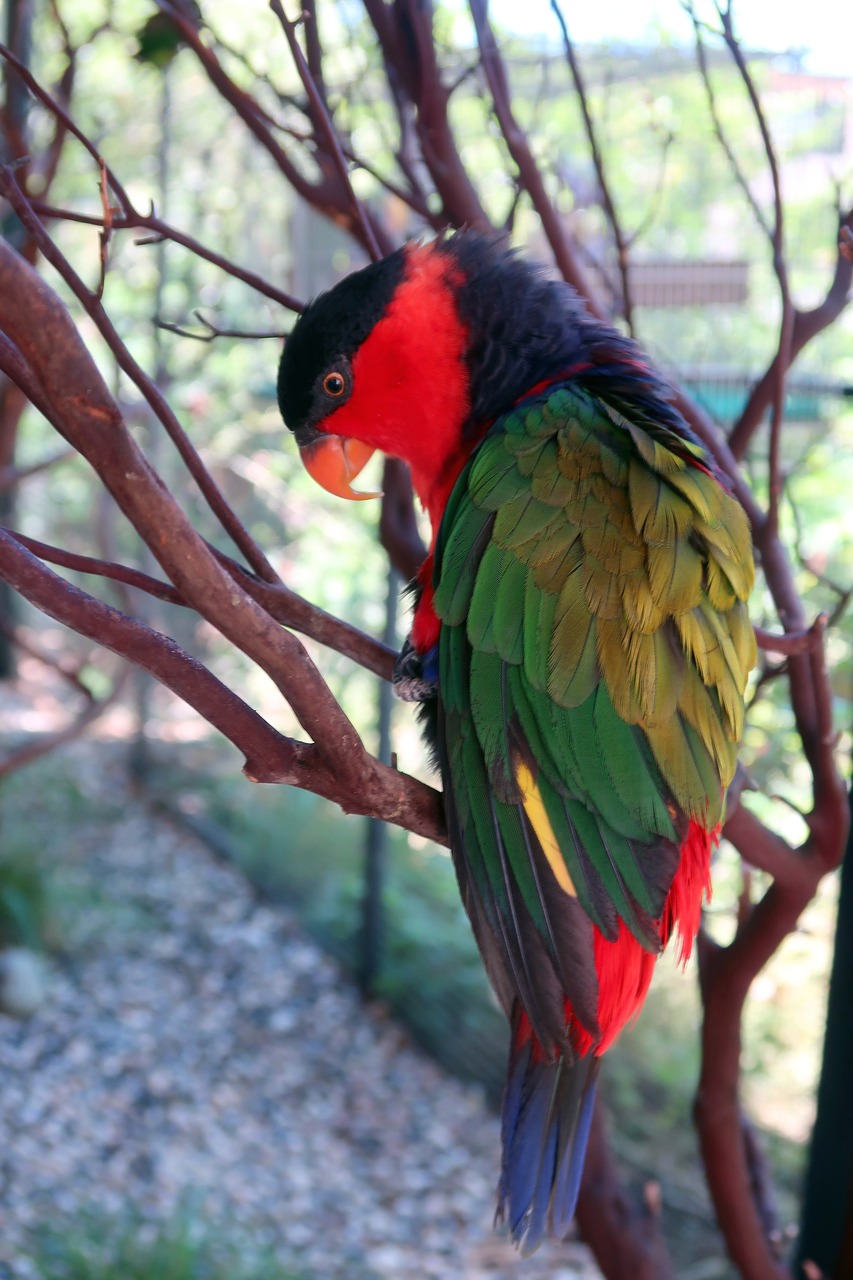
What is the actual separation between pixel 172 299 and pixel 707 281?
2663mm

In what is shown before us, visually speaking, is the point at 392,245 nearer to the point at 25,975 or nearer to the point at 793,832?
the point at 793,832

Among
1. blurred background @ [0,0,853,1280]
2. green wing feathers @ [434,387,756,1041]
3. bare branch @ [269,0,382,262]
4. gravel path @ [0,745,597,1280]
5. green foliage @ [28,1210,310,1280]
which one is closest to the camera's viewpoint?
green wing feathers @ [434,387,756,1041]

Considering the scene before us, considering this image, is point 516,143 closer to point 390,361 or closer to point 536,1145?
point 390,361

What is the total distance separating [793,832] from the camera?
2.53 meters

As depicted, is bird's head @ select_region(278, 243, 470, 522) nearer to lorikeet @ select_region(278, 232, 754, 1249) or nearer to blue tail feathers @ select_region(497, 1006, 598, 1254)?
lorikeet @ select_region(278, 232, 754, 1249)

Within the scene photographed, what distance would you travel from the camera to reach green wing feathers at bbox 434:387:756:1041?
0.90 meters

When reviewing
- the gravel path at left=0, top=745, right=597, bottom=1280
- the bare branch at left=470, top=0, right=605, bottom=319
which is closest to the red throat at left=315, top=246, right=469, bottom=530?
the bare branch at left=470, top=0, right=605, bottom=319

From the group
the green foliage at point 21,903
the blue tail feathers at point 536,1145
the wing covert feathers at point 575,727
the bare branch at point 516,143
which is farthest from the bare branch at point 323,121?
the green foliage at point 21,903

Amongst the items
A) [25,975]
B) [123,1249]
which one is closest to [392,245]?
[123,1249]

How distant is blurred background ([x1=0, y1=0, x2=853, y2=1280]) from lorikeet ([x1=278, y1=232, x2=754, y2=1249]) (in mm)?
583

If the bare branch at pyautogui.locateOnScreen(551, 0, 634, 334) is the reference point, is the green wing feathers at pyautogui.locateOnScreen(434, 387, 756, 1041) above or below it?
below

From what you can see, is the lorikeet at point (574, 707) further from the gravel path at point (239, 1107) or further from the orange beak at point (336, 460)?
the gravel path at point (239, 1107)

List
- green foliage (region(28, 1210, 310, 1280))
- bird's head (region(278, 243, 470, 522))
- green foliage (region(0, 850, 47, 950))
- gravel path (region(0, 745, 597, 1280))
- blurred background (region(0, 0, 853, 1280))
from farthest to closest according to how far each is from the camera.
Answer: green foliage (region(0, 850, 47, 950)) → gravel path (region(0, 745, 597, 1280)) → blurred background (region(0, 0, 853, 1280)) → green foliage (region(28, 1210, 310, 1280)) → bird's head (region(278, 243, 470, 522))

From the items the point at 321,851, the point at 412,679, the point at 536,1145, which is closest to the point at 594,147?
the point at 412,679
